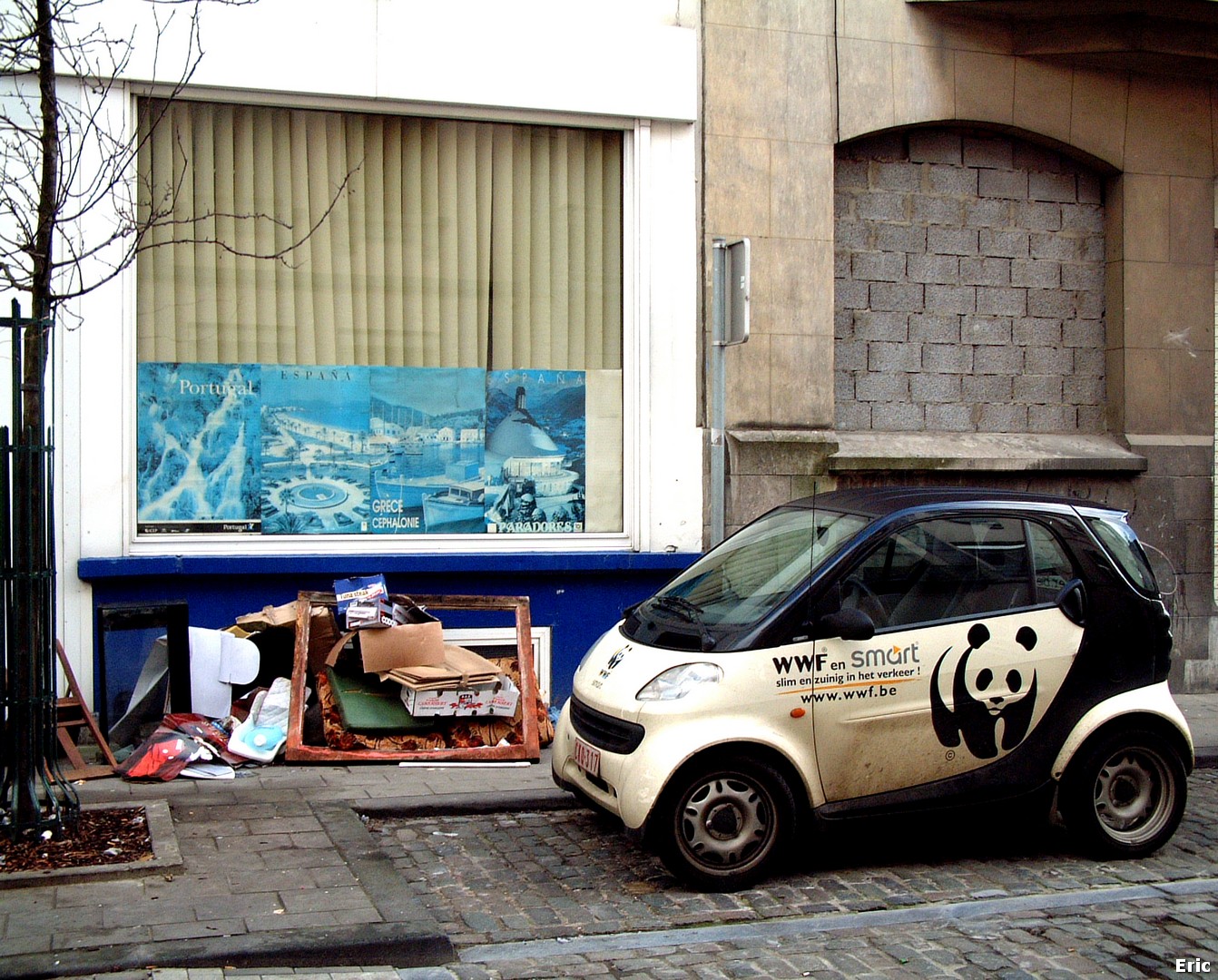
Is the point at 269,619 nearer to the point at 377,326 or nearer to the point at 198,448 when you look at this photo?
the point at 198,448

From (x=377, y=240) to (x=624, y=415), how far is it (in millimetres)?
2139

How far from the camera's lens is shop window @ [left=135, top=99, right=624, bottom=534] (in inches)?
347

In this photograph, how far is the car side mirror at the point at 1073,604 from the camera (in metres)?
6.11

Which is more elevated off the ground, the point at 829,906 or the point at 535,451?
the point at 535,451

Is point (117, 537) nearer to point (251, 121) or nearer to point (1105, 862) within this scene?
point (251, 121)

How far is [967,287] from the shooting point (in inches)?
415

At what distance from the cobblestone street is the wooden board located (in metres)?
0.98

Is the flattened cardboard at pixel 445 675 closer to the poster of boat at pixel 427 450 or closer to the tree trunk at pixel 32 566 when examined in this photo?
the poster of boat at pixel 427 450

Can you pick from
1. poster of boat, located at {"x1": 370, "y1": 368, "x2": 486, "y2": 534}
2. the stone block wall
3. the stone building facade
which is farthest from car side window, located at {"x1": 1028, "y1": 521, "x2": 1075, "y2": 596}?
poster of boat, located at {"x1": 370, "y1": 368, "x2": 486, "y2": 534}

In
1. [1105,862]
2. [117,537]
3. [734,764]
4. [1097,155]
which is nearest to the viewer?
[734,764]

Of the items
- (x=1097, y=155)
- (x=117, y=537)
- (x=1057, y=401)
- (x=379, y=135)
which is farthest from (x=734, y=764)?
(x=1097, y=155)

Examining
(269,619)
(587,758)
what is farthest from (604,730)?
(269,619)

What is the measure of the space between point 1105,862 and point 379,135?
6.48 m

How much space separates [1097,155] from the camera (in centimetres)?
1055
